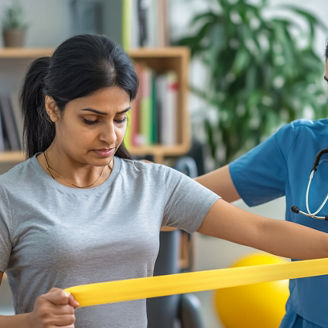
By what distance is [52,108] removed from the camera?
122cm

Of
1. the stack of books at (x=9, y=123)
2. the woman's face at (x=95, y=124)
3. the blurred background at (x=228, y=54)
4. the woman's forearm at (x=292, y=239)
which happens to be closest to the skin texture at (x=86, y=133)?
the woman's face at (x=95, y=124)

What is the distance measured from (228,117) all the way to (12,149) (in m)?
1.10

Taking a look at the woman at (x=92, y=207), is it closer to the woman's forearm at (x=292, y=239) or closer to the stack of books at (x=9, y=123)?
the woman's forearm at (x=292, y=239)

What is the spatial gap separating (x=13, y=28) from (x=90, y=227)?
2.19 metres

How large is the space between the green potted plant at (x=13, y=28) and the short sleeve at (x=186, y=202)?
208cm

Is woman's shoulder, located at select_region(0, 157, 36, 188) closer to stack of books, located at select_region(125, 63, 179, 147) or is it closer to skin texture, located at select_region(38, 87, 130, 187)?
skin texture, located at select_region(38, 87, 130, 187)

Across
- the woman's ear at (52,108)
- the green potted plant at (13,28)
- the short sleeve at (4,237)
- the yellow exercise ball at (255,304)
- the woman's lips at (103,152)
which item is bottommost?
the yellow exercise ball at (255,304)

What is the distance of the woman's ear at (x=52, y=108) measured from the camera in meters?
1.22

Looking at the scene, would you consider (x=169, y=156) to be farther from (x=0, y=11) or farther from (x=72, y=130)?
(x=72, y=130)

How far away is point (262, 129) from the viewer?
336cm

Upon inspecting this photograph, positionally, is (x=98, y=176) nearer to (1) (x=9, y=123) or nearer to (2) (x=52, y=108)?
(2) (x=52, y=108)

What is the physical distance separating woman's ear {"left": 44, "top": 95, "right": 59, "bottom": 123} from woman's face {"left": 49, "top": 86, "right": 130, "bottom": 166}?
1 cm

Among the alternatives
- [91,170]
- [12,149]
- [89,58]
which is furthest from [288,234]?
[12,149]

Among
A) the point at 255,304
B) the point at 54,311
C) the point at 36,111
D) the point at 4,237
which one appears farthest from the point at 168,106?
the point at 54,311
